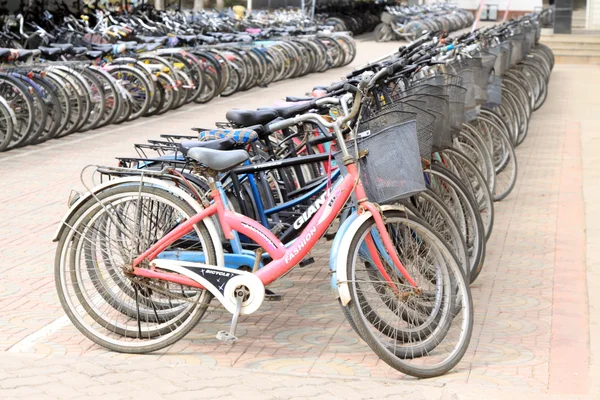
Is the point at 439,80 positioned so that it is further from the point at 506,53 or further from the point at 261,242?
the point at 506,53

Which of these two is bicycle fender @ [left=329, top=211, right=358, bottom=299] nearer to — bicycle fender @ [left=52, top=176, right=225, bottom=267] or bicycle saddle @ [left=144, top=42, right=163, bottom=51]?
bicycle fender @ [left=52, top=176, right=225, bottom=267]

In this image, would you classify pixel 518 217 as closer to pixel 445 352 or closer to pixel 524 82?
pixel 445 352

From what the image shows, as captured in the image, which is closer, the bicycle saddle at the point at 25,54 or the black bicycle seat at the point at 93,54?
the bicycle saddle at the point at 25,54

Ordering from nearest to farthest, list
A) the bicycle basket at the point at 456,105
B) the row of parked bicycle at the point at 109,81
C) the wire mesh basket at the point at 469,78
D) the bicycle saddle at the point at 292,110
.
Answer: the bicycle saddle at the point at 292,110, the bicycle basket at the point at 456,105, the wire mesh basket at the point at 469,78, the row of parked bicycle at the point at 109,81

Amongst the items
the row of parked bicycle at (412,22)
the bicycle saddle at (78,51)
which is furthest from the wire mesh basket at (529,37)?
the row of parked bicycle at (412,22)

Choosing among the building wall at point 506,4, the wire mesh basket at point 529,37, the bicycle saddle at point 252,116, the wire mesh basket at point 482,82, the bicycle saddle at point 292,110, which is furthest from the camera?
the building wall at point 506,4

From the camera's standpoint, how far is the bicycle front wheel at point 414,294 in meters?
4.90

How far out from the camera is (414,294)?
16.4 ft

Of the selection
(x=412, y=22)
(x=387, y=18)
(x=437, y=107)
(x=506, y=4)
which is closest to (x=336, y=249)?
(x=437, y=107)

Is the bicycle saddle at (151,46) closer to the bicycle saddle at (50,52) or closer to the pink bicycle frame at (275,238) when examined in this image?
the bicycle saddle at (50,52)

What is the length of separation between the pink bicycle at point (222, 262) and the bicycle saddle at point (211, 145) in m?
0.07

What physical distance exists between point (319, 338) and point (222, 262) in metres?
0.72

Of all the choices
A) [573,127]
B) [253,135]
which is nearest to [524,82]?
[573,127]

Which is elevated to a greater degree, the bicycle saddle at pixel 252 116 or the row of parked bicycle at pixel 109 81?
the bicycle saddle at pixel 252 116
